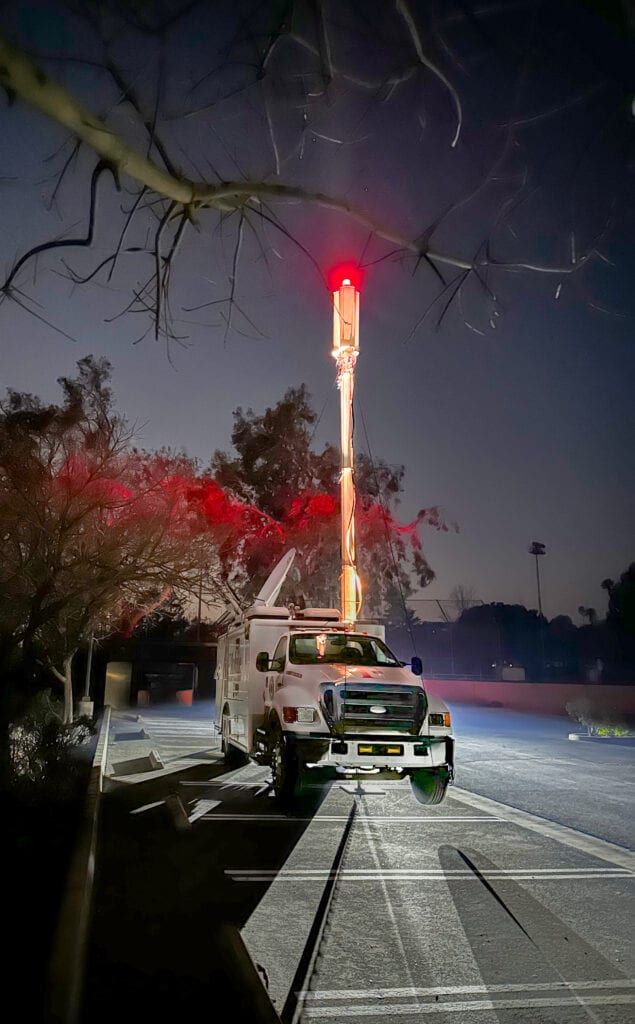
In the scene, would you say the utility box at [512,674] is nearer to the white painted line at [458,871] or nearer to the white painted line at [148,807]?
the white painted line at [148,807]

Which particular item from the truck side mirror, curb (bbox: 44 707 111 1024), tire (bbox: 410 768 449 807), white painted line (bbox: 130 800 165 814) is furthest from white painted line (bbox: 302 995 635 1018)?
the truck side mirror

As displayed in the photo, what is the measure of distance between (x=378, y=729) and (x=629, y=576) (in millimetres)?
53180

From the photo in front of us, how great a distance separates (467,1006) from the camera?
4492 millimetres

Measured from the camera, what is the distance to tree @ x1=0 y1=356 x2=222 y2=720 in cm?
1358

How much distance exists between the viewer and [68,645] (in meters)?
14.3

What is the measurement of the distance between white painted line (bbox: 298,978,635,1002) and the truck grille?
5734mm

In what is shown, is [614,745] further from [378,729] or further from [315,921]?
[315,921]

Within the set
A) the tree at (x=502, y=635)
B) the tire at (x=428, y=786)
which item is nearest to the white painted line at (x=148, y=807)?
the tire at (x=428, y=786)

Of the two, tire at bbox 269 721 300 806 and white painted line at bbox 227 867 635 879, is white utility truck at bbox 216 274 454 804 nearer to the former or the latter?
tire at bbox 269 721 300 806

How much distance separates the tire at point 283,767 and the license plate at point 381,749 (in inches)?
33.1

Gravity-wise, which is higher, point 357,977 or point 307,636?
point 307,636

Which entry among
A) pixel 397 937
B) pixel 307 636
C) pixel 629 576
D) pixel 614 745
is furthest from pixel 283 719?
pixel 629 576

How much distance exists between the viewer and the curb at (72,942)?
393 centimetres

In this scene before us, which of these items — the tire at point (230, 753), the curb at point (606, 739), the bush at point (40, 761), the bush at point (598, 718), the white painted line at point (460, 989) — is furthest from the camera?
the bush at point (598, 718)
